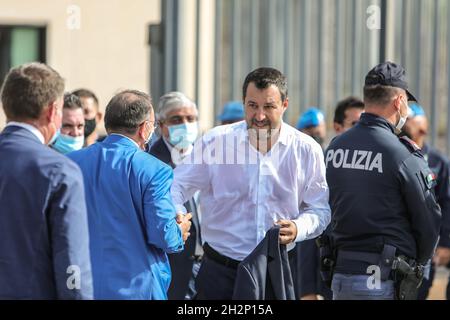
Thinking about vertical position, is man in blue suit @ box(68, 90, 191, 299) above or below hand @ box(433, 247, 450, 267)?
above

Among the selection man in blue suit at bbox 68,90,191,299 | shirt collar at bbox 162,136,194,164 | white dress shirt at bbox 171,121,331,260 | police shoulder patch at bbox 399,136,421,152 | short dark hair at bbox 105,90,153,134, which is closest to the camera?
man in blue suit at bbox 68,90,191,299

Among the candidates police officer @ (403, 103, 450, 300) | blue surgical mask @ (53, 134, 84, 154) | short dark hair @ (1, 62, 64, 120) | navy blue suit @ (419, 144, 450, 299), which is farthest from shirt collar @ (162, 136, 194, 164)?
short dark hair @ (1, 62, 64, 120)

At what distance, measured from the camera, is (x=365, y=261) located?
5234 millimetres

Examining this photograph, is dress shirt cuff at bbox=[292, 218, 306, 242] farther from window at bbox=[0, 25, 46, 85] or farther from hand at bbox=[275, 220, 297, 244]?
window at bbox=[0, 25, 46, 85]

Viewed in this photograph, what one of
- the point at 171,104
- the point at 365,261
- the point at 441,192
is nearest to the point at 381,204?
the point at 365,261

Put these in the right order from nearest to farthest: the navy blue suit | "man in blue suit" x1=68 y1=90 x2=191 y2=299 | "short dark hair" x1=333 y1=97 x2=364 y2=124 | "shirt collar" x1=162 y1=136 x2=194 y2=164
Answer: "man in blue suit" x1=68 y1=90 x2=191 y2=299, "shirt collar" x1=162 y1=136 x2=194 y2=164, the navy blue suit, "short dark hair" x1=333 y1=97 x2=364 y2=124

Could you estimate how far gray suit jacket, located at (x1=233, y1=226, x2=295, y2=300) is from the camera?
4641mm

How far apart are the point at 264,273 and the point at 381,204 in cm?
86

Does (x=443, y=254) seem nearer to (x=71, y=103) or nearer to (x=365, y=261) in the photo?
(x=365, y=261)

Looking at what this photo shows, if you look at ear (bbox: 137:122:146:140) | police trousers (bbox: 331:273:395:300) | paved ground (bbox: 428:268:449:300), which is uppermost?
ear (bbox: 137:122:146:140)

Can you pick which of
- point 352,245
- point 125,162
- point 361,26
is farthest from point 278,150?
point 361,26

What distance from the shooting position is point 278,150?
5043 mm

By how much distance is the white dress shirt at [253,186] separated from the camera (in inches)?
196
